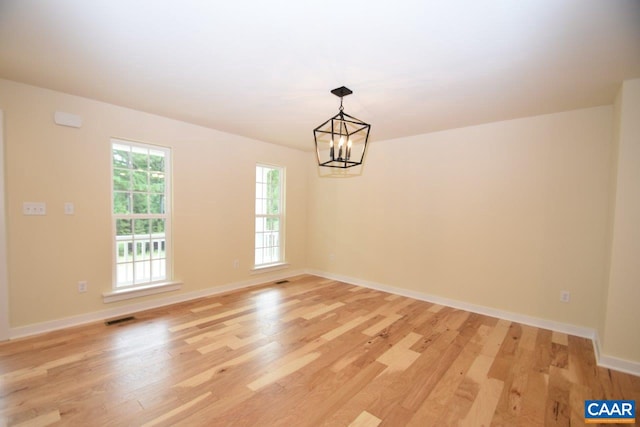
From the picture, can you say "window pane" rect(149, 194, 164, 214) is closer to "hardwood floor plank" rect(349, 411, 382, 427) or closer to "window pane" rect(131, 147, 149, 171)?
"window pane" rect(131, 147, 149, 171)

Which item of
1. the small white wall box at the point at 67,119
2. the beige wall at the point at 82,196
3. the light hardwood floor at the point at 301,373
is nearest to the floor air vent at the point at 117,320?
the light hardwood floor at the point at 301,373

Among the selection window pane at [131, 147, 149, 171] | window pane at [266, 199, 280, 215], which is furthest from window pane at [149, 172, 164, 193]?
window pane at [266, 199, 280, 215]

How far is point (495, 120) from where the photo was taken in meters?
3.58

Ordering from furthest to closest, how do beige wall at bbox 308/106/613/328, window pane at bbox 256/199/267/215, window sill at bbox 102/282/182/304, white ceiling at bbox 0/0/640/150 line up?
window pane at bbox 256/199/267/215
window sill at bbox 102/282/182/304
beige wall at bbox 308/106/613/328
white ceiling at bbox 0/0/640/150

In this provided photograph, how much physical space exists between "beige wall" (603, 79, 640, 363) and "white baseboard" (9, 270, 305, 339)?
4399 millimetres

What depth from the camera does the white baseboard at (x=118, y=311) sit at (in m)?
2.87

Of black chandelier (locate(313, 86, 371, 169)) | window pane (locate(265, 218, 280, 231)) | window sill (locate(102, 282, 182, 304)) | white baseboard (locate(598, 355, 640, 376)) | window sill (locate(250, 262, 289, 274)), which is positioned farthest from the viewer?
window pane (locate(265, 218, 280, 231))

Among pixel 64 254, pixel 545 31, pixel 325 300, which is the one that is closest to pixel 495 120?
pixel 545 31

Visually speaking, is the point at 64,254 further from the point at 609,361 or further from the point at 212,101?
the point at 609,361

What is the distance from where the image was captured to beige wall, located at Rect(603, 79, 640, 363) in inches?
94.8

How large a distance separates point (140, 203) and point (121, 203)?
208mm

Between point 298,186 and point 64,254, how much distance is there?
3597 mm

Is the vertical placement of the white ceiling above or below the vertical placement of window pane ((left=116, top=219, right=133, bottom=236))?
above

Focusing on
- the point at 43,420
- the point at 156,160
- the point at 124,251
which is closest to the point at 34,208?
the point at 124,251
